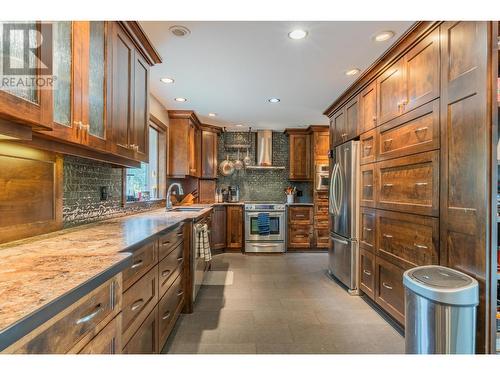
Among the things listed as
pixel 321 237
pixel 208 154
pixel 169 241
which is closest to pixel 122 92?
pixel 169 241

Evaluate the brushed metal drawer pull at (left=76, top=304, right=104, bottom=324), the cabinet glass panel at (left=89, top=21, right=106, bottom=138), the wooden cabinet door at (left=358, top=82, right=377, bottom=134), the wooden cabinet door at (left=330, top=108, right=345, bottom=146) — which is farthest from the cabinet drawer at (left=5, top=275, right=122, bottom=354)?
the wooden cabinet door at (left=330, top=108, right=345, bottom=146)

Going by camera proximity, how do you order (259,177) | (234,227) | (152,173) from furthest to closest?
(259,177) → (234,227) → (152,173)

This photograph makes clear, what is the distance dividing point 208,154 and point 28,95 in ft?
13.6

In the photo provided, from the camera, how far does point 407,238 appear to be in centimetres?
209

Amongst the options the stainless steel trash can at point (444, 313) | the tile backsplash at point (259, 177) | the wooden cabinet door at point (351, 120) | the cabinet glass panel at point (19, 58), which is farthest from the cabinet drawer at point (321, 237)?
the cabinet glass panel at point (19, 58)

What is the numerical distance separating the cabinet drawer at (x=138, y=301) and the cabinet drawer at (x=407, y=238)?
187 cm

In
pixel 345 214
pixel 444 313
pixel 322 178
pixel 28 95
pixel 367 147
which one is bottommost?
pixel 444 313

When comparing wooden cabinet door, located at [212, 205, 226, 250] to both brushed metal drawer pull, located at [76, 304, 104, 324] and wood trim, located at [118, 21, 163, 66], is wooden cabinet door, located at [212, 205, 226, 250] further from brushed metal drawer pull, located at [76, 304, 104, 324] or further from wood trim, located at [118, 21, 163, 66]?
brushed metal drawer pull, located at [76, 304, 104, 324]

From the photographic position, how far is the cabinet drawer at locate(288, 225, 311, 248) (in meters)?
5.06

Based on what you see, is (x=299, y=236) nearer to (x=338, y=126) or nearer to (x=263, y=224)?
(x=263, y=224)

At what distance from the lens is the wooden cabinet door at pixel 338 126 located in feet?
11.2

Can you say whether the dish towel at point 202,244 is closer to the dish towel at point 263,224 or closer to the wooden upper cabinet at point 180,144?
the wooden upper cabinet at point 180,144

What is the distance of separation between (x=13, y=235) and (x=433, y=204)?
8.20ft

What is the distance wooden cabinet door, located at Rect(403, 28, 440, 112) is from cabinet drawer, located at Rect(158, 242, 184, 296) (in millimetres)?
2208
